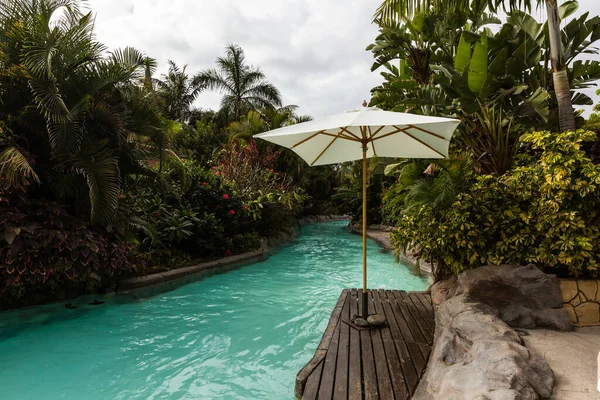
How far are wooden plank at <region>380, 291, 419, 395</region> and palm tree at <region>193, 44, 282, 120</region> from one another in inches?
867

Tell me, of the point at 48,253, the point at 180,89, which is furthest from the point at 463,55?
the point at 180,89

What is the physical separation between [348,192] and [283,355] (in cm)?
1590

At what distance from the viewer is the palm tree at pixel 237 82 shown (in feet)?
81.0

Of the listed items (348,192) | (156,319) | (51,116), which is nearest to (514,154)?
(156,319)

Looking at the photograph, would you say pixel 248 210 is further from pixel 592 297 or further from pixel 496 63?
pixel 592 297

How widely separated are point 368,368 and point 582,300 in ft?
8.42

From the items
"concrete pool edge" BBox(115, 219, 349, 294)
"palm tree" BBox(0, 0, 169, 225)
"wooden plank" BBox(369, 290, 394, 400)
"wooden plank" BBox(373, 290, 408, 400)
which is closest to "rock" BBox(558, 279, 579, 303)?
"wooden plank" BBox(373, 290, 408, 400)

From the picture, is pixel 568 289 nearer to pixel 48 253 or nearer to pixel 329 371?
pixel 329 371

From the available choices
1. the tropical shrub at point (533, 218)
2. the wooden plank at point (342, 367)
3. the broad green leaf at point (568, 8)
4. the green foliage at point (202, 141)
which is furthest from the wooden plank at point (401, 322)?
the green foliage at point (202, 141)

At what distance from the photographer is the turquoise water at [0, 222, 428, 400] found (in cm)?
361

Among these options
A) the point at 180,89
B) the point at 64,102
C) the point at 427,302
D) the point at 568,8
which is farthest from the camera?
the point at 180,89

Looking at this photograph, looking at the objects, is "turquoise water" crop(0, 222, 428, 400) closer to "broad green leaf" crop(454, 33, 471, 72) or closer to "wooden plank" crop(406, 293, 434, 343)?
"wooden plank" crop(406, 293, 434, 343)

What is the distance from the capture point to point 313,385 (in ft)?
9.01

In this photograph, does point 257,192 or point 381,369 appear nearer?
point 381,369
